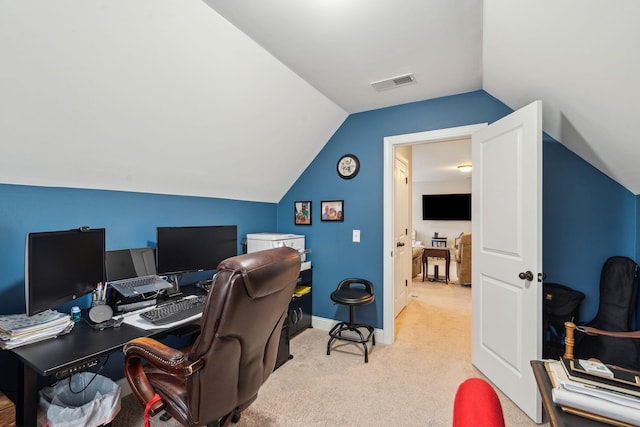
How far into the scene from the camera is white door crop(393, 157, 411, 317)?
372 centimetres

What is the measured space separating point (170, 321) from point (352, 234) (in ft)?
6.93

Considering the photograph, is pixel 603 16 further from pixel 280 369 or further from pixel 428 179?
pixel 428 179

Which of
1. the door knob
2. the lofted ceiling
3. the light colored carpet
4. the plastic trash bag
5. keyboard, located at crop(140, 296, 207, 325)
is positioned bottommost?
the light colored carpet

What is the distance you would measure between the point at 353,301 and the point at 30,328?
87.0 inches

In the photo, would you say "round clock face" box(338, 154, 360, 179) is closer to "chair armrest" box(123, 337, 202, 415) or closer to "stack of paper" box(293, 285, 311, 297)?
"stack of paper" box(293, 285, 311, 297)

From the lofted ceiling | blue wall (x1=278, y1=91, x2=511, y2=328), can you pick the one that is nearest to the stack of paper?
blue wall (x1=278, y1=91, x2=511, y2=328)

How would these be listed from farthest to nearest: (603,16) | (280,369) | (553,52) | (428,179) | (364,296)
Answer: (428,179), (364,296), (280,369), (553,52), (603,16)

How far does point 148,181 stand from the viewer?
2316 millimetres

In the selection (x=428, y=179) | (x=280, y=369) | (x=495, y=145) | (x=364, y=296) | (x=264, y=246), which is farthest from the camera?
(x=428, y=179)

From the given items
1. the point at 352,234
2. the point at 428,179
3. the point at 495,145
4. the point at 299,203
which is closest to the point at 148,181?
the point at 299,203

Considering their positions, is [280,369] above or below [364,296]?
below

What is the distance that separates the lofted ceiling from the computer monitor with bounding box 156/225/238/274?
4.95 feet

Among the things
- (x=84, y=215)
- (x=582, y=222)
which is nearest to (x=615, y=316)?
(x=582, y=222)

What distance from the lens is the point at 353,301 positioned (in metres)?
2.78
